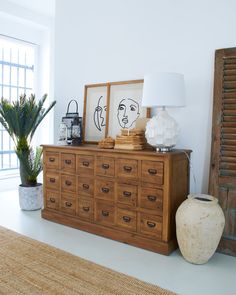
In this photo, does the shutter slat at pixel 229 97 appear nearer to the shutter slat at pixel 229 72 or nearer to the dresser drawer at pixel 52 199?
the shutter slat at pixel 229 72

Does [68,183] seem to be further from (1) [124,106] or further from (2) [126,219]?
(1) [124,106]

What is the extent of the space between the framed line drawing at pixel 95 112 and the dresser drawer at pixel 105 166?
601mm

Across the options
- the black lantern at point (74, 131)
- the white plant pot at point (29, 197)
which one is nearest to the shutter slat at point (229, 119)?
the black lantern at point (74, 131)

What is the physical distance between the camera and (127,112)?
3197mm

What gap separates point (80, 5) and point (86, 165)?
209cm

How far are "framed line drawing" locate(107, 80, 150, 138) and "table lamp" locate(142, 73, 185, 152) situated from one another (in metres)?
0.47

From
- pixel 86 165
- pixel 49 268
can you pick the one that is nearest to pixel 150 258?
pixel 49 268

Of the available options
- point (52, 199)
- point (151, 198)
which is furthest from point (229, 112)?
point (52, 199)

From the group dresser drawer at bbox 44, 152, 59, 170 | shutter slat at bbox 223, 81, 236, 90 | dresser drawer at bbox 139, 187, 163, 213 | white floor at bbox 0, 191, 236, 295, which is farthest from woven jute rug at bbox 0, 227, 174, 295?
shutter slat at bbox 223, 81, 236, 90

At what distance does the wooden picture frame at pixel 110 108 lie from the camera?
3137 mm

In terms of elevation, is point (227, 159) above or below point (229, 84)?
below

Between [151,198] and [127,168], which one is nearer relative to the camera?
[151,198]

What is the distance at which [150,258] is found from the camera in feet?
7.85

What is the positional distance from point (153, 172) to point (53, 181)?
1.33 metres
